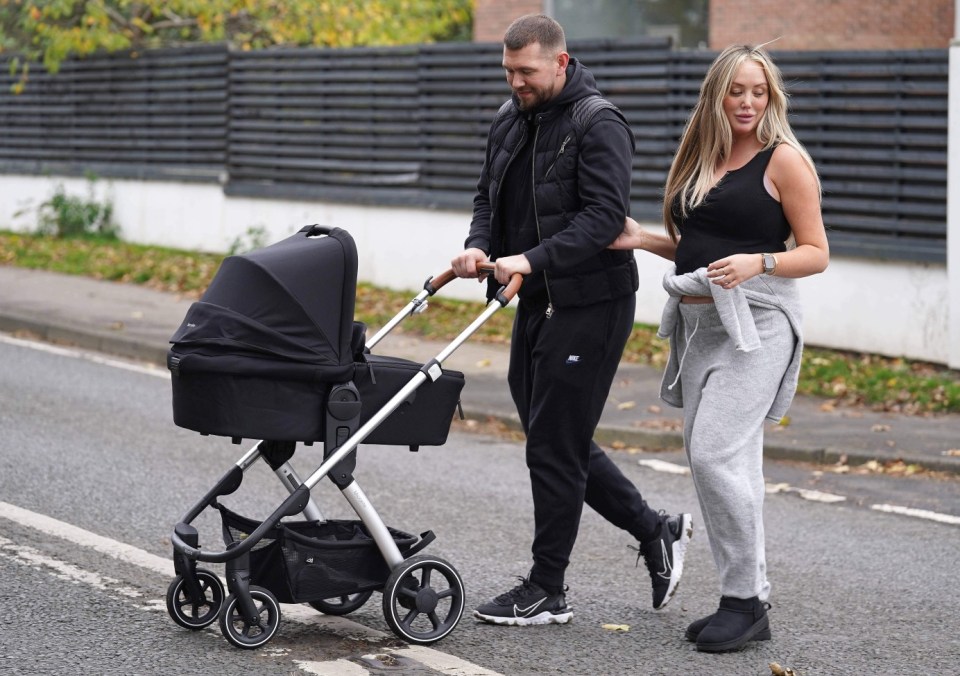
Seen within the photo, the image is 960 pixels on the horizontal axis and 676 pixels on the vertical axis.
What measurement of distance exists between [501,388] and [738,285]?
223 inches

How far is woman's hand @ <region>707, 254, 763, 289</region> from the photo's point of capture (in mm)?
4723

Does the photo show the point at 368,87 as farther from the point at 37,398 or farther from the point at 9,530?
the point at 9,530

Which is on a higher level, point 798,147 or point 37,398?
point 798,147

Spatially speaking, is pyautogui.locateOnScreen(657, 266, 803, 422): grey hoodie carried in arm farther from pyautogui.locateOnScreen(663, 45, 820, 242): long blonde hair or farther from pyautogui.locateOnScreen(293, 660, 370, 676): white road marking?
pyautogui.locateOnScreen(293, 660, 370, 676): white road marking

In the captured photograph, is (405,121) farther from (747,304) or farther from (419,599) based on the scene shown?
(419,599)

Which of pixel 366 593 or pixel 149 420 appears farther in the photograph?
pixel 149 420

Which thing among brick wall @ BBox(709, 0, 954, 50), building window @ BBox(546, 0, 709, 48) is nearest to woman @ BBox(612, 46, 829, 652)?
brick wall @ BBox(709, 0, 954, 50)

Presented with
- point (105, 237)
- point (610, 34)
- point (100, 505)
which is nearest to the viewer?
point (100, 505)

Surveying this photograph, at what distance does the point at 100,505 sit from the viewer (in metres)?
6.81

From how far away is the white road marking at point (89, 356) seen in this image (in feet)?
37.1

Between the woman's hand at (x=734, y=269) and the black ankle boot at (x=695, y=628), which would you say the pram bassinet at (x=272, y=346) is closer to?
the woman's hand at (x=734, y=269)

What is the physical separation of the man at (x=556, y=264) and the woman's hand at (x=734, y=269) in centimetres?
41

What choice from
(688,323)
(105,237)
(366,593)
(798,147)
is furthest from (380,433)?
(105,237)

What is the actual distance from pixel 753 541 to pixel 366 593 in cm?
136
